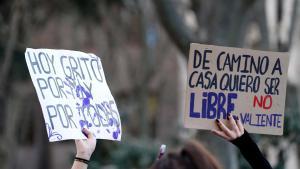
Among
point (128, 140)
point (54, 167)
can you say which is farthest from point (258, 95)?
point (54, 167)

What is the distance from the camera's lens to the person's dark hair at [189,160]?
11.8 ft

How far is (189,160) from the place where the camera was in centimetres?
364

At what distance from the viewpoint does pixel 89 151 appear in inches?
163

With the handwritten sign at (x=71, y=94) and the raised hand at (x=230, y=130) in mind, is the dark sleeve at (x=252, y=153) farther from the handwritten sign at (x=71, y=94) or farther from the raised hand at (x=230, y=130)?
the handwritten sign at (x=71, y=94)

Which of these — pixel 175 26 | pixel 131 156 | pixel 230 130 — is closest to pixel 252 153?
pixel 230 130

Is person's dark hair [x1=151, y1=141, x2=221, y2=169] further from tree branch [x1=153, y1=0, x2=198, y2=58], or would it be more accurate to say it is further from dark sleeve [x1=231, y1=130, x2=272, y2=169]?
tree branch [x1=153, y1=0, x2=198, y2=58]

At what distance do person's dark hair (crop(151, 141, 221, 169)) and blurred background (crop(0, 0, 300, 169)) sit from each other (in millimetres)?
5000

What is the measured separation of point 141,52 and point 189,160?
15084 mm

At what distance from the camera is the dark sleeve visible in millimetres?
4047

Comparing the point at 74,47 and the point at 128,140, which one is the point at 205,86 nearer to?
the point at 128,140

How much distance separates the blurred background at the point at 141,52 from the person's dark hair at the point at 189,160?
5000 mm

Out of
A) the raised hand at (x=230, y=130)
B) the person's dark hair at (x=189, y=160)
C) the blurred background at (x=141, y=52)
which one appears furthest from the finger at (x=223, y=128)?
the blurred background at (x=141, y=52)

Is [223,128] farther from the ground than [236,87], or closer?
closer

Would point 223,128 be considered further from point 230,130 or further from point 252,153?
point 252,153
